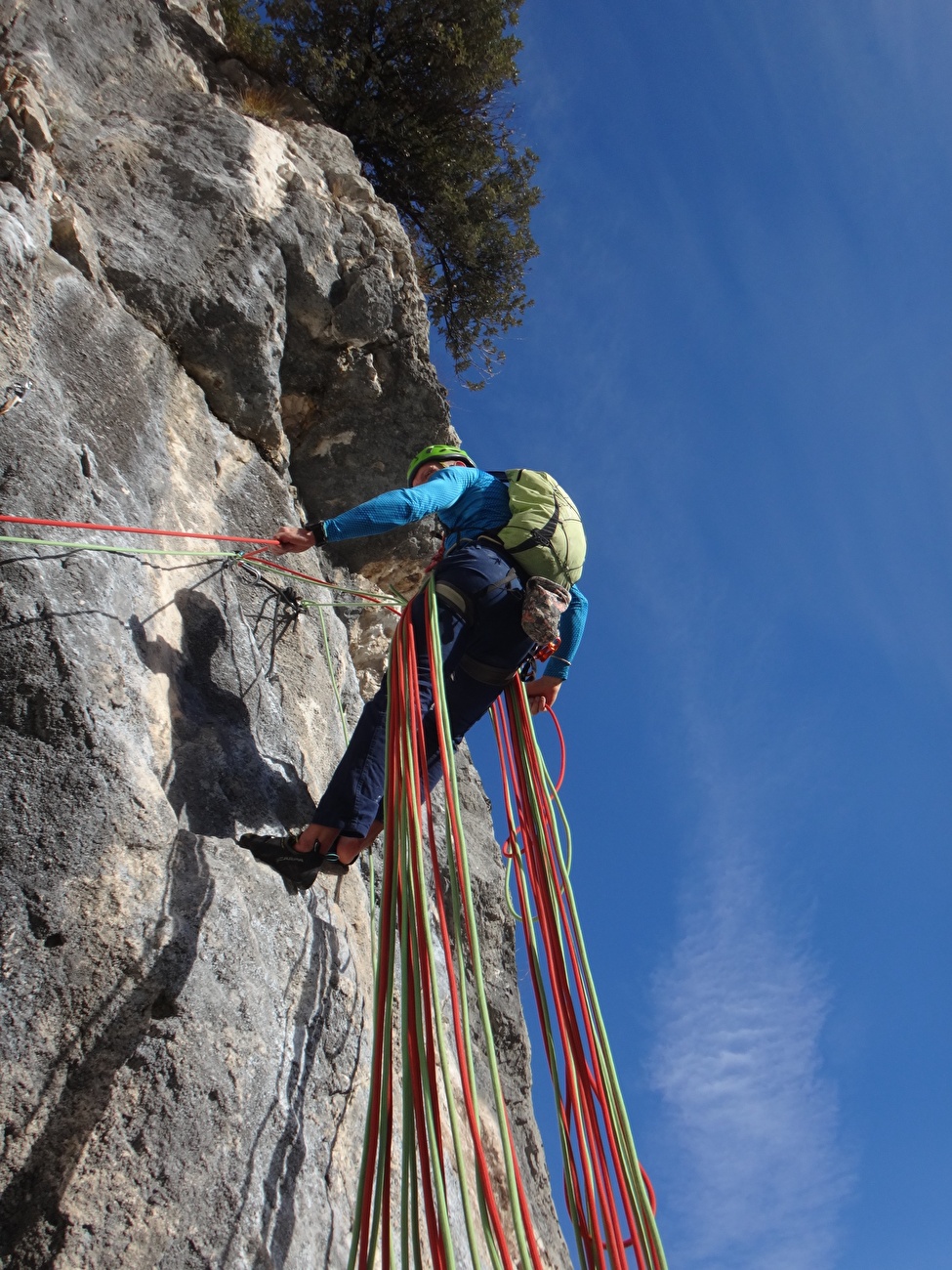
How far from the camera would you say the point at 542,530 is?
11.1ft

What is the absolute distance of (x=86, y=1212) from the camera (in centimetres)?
200

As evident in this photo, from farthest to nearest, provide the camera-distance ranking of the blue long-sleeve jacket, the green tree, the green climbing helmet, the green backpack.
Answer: the green tree < the green climbing helmet < the green backpack < the blue long-sleeve jacket

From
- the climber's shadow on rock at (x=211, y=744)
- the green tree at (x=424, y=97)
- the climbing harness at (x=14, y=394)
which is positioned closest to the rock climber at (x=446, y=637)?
the climber's shadow on rock at (x=211, y=744)

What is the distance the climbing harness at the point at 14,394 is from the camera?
2.85m

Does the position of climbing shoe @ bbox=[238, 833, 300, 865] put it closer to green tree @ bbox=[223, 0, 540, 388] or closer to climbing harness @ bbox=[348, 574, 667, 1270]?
climbing harness @ bbox=[348, 574, 667, 1270]

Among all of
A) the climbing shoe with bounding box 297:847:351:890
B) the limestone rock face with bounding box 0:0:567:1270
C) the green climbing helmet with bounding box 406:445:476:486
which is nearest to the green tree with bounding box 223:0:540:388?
the limestone rock face with bounding box 0:0:567:1270

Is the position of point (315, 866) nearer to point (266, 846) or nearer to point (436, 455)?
point (266, 846)

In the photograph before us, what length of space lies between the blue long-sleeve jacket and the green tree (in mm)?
4189

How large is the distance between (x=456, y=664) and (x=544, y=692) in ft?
2.05

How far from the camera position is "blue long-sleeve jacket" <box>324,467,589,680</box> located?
293 cm

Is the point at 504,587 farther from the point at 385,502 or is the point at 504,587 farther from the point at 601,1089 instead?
the point at 601,1089

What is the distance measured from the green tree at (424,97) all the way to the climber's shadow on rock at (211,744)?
15.0 ft

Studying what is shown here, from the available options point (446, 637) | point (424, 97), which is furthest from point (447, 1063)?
point (424, 97)

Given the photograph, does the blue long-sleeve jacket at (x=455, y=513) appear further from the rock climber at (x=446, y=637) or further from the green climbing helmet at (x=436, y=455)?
the green climbing helmet at (x=436, y=455)
